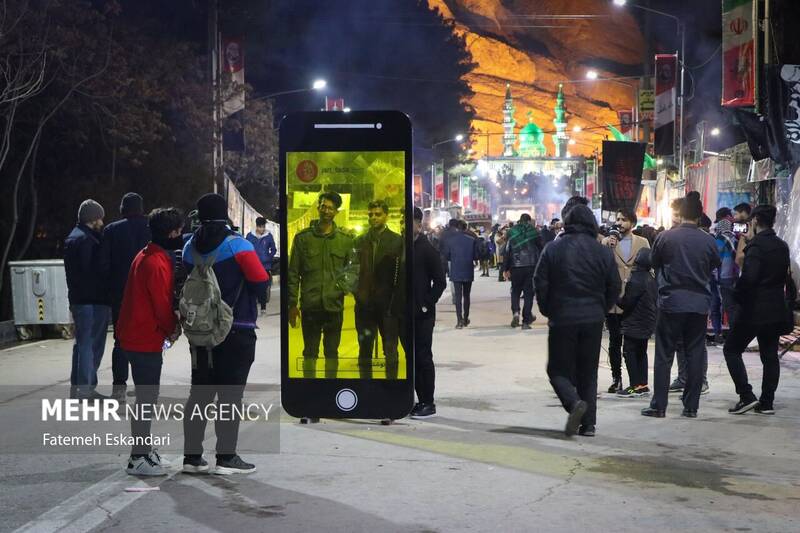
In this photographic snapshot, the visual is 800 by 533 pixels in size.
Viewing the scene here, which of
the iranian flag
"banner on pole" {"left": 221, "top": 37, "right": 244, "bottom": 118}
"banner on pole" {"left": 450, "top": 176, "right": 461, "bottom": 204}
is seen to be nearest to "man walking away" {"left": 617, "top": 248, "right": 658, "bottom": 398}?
the iranian flag

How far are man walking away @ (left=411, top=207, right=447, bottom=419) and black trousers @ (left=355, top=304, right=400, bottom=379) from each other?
6.55 feet

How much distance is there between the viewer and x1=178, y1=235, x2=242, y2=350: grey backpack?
22.9ft

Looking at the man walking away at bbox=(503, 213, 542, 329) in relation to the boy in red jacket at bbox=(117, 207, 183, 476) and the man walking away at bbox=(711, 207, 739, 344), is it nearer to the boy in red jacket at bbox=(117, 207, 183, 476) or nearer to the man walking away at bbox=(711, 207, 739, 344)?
the man walking away at bbox=(711, 207, 739, 344)

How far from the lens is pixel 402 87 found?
2527 inches

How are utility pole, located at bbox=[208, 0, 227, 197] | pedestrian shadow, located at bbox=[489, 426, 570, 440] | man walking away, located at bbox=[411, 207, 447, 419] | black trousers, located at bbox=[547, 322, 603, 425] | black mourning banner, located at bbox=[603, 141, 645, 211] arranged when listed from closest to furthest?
1. black trousers, located at bbox=[547, 322, 603, 425]
2. pedestrian shadow, located at bbox=[489, 426, 570, 440]
3. man walking away, located at bbox=[411, 207, 447, 419]
4. black mourning banner, located at bbox=[603, 141, 645, 211]
5. utility pole, located at bbox=[208, 0, 227, 197]

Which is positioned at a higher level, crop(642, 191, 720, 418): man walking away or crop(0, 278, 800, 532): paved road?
crop(642, 191, 720, 418): man walking away

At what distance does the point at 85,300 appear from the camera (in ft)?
34.5

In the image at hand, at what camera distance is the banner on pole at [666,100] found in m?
33.4

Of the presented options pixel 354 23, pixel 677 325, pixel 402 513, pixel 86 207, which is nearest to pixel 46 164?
pixel 86 207

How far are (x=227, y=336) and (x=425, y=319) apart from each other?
2911 mm

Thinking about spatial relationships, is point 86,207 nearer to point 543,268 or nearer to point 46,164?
point 543,268

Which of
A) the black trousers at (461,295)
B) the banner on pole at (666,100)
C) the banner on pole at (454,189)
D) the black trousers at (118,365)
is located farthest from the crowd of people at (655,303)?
the banner on pole at (454,189)

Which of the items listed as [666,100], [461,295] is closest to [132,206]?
[461,295]

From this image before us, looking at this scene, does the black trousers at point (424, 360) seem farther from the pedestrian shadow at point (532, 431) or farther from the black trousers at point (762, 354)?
the black trousers at point (762, 354)
